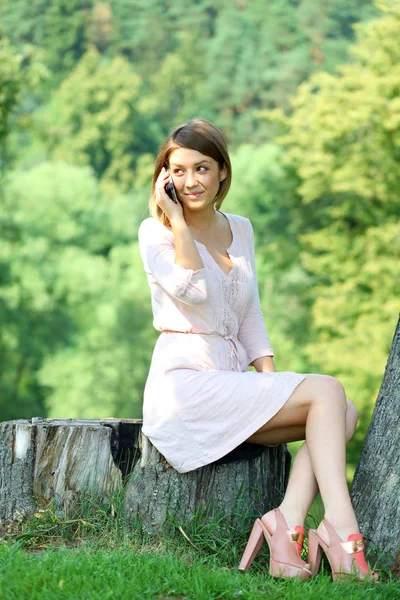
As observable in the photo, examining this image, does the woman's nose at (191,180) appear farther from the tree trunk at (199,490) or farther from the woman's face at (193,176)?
the tree trunk at (199,490)

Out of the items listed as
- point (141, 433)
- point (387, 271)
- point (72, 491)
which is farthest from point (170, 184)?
point (387, 271)

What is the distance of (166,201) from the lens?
13.5 feet

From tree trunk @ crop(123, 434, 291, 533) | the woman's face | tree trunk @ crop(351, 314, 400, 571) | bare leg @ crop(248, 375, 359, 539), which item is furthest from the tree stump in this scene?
the woman's face

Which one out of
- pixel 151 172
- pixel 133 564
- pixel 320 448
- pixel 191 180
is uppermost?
pixel 151 172

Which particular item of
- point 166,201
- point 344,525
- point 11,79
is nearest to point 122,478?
point 344,525

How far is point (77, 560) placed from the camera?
3.44m

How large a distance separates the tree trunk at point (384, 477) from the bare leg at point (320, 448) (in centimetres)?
13

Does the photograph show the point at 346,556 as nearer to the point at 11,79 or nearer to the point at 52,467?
the point at 52,467

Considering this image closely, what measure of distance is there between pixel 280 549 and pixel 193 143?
5.98 ft

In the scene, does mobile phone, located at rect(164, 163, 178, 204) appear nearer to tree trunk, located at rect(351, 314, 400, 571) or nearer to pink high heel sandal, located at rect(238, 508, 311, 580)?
tree trunk, located at rect(351, 314, 400, 571)

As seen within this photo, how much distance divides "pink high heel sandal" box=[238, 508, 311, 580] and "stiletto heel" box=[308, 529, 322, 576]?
28mm

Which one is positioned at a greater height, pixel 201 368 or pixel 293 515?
pixel 201 368

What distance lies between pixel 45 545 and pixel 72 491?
307 millimetres

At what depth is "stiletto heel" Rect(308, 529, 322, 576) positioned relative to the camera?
360 centimetres
